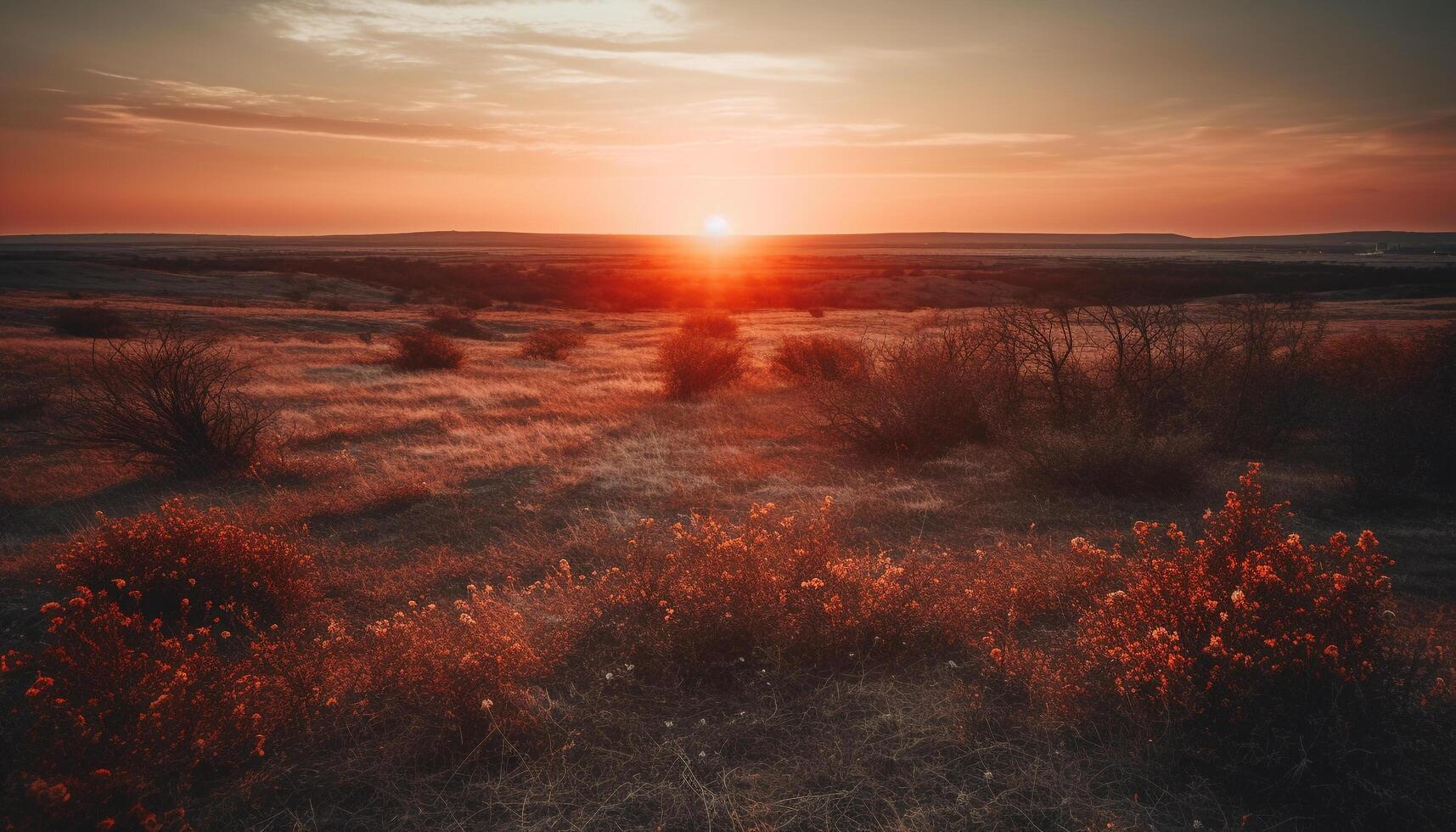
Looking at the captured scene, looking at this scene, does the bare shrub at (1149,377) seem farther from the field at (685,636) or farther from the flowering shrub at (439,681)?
the flowering shrub at (439,681)

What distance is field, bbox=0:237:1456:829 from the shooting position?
337cm

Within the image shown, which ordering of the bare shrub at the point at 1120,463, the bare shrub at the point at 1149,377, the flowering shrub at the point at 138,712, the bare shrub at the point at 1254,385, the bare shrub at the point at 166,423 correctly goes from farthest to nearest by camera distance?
the bare shrub at the point at 1149,377 < the bare shrub at the point at 1254,385 < the bare shrub at the point at 166,423 < the bare shrub at the point at 1120,463 < the flowering shrub at the point at 138,712

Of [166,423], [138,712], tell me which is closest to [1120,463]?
[138,712]

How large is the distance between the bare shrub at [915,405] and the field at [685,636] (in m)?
0.36

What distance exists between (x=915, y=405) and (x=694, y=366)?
23.4 ft

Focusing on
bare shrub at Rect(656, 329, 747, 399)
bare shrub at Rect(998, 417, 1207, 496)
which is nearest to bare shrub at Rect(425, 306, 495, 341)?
bare shrub at Rect(656, 329, 747, 399)

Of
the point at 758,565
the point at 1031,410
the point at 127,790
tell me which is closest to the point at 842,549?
the point at 758,565

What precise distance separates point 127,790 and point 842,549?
17.8 feet

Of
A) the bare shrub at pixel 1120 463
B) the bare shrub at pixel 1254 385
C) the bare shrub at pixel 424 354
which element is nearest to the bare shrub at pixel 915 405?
the bare shrub at pixel 1120 463

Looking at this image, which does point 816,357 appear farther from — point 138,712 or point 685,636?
point 138,712

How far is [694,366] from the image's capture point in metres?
17.4

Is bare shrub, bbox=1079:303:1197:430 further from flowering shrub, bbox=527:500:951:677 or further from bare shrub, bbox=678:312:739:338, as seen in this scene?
bare shrub, bbox=678:312:739:338

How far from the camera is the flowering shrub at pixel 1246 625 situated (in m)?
3.47

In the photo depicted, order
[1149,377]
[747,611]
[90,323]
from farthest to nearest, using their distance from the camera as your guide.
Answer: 1. [90,323]
2. [1149,377]
3. [747,611]
